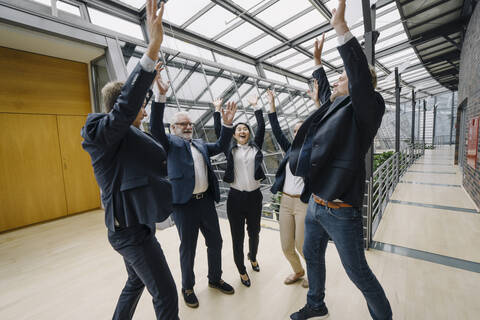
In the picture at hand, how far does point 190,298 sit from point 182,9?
19.8 ft

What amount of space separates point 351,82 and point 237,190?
1.29 metres

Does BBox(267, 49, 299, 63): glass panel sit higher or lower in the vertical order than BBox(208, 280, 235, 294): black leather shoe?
higher

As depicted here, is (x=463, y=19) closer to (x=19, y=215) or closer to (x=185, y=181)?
(x=185, y=181)

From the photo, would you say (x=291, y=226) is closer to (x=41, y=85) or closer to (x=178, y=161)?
(x=178, y=161)

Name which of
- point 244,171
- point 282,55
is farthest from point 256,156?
point 282,55

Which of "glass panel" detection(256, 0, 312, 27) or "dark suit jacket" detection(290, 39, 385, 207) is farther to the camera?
"glass panel" detection(256, 0, 312, 27)

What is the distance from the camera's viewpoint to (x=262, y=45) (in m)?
7.43

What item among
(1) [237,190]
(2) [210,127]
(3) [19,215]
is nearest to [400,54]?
(2) [210,127]

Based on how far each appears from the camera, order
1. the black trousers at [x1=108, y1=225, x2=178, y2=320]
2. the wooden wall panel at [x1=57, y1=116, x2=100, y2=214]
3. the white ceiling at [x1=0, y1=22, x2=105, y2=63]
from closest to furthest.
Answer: the black trousers at [x1=108, y1=225, x2=178, y2=320] → the white ceiling at [x1=0, y1=22, x2=105, y2=63] → the wooden wall panel at [x1=57, y1=116, x2=100, y2=214]

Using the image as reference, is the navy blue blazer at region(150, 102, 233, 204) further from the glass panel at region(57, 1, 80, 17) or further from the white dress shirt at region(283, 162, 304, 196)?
the glass panel at region(57, 1, 80, 17)

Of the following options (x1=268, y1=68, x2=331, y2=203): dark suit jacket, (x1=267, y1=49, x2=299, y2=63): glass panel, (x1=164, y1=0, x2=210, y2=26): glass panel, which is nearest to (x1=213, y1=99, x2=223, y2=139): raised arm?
(x1=268, y1=68, x2=331, y2=203): dark suit jacket

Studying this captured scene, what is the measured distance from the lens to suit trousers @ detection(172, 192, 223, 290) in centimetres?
182

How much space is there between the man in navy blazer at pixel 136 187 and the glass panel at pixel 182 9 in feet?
16.9

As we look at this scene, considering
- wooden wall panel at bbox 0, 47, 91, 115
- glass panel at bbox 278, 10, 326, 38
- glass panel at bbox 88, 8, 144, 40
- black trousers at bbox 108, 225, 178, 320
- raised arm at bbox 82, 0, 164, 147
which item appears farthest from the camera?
glass panel at bbox 278, 10, 326, 38
